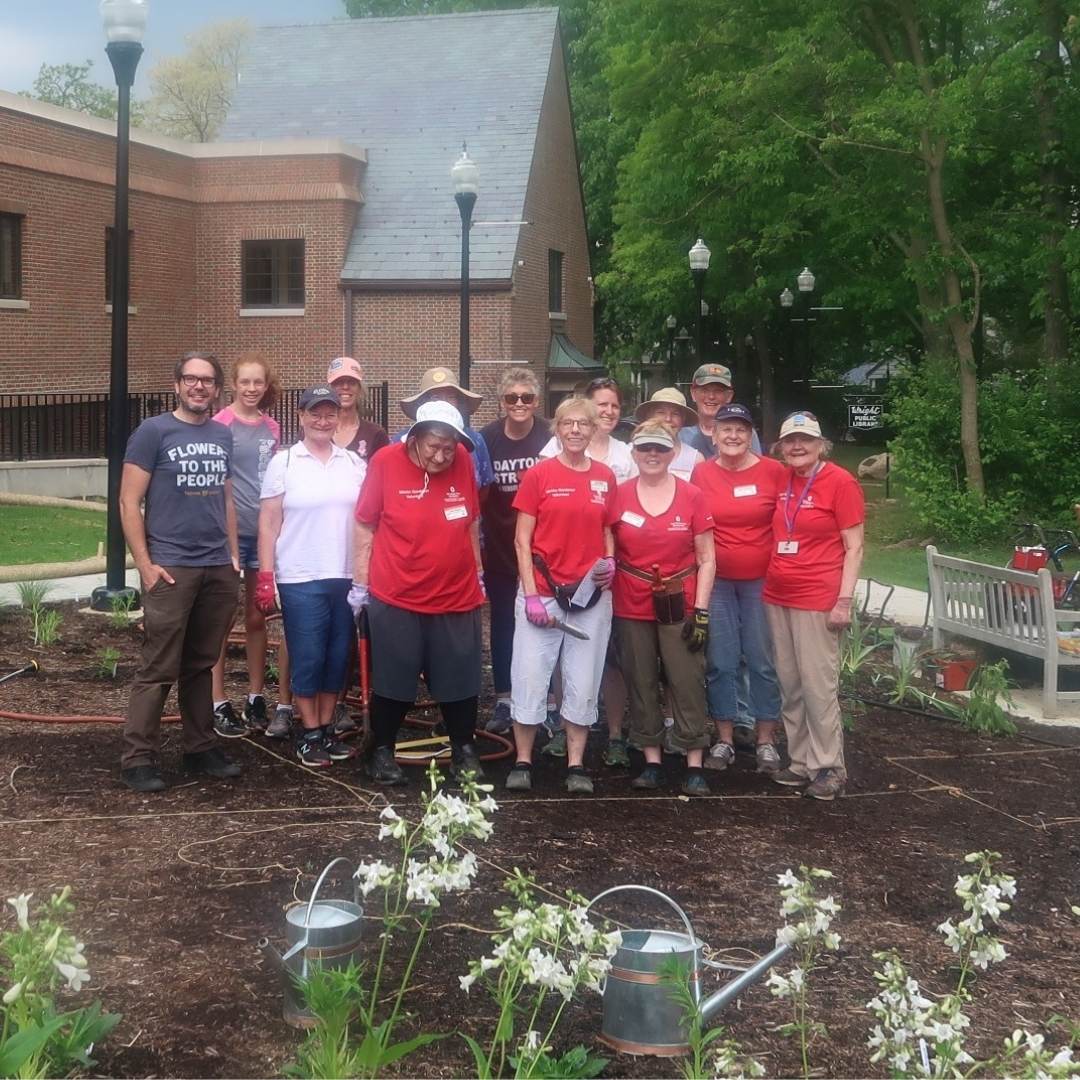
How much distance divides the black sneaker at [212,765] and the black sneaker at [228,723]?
25.4 inches

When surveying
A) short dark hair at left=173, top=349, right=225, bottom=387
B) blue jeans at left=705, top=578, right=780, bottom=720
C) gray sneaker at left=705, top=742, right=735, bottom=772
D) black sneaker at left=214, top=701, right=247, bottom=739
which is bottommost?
gray sneaker at left=705, top=742, right=735, bottom=772

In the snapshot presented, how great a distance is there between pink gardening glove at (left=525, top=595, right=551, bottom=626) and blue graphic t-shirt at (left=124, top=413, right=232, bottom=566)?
139 cm

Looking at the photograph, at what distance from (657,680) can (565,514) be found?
903 millimetres

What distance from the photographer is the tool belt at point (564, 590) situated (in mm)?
6242

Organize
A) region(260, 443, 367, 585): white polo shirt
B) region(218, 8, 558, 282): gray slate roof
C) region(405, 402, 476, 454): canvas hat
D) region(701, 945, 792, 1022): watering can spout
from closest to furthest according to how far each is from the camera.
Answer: region(701, 945, 792, 1022): watering can spout
region(405, 402, 476, 454): canvas hat
region(260, 443, 367, 585): white polo shirt
region(218, 8, 558, 282): gray slate roof

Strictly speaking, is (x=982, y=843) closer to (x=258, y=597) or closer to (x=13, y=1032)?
(x=258, y=597)

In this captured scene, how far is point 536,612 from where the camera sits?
20.2 ft

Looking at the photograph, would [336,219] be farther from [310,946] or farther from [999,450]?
[310,946]

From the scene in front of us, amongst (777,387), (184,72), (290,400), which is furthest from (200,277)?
(184,72)

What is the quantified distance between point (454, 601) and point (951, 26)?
723 inches

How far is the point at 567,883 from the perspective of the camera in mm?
5039

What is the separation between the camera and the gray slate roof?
29.2 m

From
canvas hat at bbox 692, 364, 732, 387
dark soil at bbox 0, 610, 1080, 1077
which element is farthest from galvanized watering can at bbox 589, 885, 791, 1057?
canvas hat at bbox 692, 364, 732, 387

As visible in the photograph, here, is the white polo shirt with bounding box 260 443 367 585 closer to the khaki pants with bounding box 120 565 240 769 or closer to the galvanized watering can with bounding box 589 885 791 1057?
the khaki pants with bounding box 120 565 240 769
